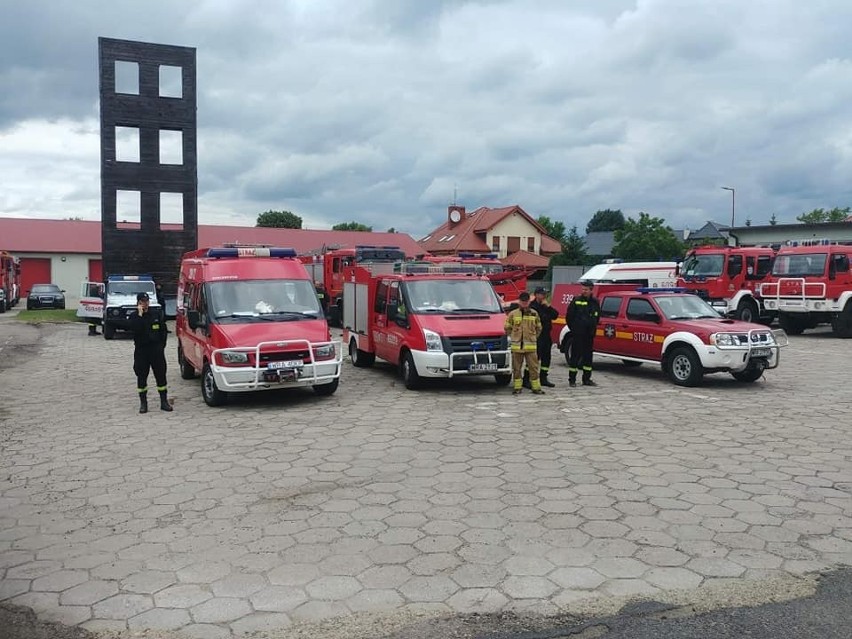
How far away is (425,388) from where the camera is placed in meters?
12.7

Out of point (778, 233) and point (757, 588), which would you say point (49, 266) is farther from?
point (757, 588)

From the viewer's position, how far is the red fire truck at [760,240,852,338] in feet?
69.1

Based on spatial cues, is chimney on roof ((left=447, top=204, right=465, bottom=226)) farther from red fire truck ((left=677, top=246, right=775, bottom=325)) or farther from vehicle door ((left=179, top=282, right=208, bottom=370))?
vehicle door ((left=179, top=282, right=208, bottom=370))

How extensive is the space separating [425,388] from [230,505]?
6.58 meters

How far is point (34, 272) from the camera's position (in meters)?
54.1

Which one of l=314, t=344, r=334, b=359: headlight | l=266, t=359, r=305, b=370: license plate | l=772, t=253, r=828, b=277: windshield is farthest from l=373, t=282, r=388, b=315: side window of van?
l=772, t=253, r=828, b=277: windshield

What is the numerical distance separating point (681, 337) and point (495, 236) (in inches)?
2045

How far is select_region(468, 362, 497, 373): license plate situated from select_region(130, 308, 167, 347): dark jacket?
4730mm

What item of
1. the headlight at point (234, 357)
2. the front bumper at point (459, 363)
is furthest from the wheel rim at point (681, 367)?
the headlight at point (234, 357)

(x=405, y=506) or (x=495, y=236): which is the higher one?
(x=495, y=236)

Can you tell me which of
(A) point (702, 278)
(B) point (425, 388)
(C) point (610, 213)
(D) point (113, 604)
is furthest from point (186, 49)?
(C) point (610, 213)

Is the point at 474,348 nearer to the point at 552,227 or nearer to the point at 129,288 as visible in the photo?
the point at 129,288

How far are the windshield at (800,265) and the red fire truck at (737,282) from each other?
1.29 feet

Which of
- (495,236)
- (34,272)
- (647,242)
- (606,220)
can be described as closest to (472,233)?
(495,236)
